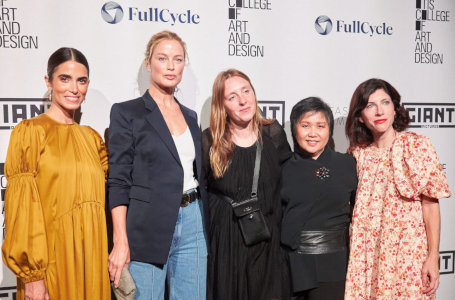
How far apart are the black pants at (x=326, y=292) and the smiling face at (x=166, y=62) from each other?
4.89 ft

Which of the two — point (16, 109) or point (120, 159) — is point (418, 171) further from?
point (16, 109)

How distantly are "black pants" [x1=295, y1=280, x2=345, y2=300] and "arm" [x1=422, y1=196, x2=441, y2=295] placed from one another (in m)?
0.50

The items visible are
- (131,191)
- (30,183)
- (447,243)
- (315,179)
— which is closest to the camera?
(30,183)

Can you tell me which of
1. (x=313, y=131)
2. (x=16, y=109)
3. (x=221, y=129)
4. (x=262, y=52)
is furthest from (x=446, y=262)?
(x=16, y=109)

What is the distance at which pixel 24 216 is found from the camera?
2.16 m

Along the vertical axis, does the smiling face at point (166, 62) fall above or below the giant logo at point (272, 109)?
above

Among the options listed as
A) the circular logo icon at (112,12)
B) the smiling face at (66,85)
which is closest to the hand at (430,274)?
the smiling face at (66,85)

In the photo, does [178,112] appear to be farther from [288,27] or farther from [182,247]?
[288,27]

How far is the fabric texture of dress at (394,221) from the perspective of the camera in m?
2.53

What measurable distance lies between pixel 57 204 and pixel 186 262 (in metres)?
0.80

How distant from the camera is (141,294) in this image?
235 cm

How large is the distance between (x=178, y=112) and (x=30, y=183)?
0.93m

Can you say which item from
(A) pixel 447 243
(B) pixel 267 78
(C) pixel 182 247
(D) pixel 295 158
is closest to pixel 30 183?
(C) pixel 182 247

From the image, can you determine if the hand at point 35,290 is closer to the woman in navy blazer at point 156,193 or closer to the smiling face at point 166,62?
the woman in navy blazer at point 156,193
